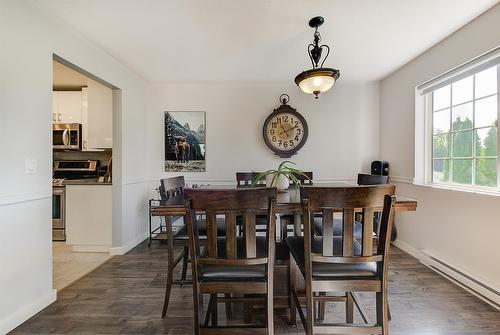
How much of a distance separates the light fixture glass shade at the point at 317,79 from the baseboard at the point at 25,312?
2691 mm

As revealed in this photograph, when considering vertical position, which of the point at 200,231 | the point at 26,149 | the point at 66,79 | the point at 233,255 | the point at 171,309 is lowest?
the point at 171,309

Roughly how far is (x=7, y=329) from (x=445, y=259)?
3.67 m

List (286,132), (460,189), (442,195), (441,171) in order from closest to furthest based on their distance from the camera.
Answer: (460,189), (442,195), (441,171), (286,132)

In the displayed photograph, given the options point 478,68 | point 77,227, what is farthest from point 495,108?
point 77,227

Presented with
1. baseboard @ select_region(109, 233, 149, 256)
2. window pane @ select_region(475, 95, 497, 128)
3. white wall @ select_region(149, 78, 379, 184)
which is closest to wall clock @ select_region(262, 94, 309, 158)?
white wall @ select_region(149, 78, 379, 184)

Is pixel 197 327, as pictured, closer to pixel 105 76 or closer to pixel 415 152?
pixel 105 76

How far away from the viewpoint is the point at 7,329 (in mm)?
1742

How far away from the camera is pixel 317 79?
216 centimetres

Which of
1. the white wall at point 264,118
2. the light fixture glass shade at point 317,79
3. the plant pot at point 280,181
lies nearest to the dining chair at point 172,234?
the plant pot at point 280,181

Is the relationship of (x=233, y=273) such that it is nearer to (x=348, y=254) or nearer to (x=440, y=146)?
(x=348, y=254)

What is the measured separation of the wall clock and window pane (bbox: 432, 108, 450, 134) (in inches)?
62.9

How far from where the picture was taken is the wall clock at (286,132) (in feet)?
13.0

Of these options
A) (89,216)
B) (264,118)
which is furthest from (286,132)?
(89,216)

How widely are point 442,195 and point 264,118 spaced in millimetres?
2424
